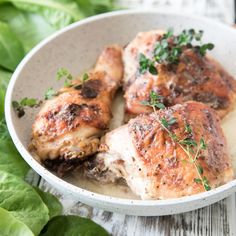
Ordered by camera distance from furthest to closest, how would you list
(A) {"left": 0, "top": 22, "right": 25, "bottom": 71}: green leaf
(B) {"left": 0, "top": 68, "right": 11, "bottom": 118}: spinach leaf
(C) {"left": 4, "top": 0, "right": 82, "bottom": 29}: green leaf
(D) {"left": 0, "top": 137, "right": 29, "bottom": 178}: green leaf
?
(C) {"left": 4, "top": 0, "right": 82, "bottom": 29}: green leaf, (A) {"left": 0, "top": 22, "right": 25, "bottom": 71}: green leaf, (B) {"left": 0, "top": 68, "right": 11, "bottom": 118}: spinach leaf, (D) {"left": 0, "top": 137, "right": 29, "bottom": 178}: green leaf

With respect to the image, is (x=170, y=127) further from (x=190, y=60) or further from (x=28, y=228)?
(x=28, y=228)

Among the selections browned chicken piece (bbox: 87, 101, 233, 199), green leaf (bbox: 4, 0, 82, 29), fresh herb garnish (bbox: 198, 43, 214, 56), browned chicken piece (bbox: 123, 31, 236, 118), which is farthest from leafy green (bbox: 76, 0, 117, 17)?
browned chicken piece (bbox: 87, 101, 233, 199)

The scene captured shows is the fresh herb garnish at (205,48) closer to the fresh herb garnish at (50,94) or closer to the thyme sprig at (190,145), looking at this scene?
the thyme sprig at (190,145)

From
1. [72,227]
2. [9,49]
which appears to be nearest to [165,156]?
[72,227]

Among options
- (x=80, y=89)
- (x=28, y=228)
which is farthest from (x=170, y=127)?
(x=28, y=228)

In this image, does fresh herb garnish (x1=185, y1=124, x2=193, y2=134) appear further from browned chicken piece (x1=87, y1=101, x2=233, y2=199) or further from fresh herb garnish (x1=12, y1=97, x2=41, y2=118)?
fresh herb garnish (x1=12, y1=97, x2=41, y2=118)

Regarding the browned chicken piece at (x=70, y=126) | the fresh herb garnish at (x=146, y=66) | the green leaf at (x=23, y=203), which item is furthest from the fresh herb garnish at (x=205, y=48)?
the green leaf at (x=23, y=203)
